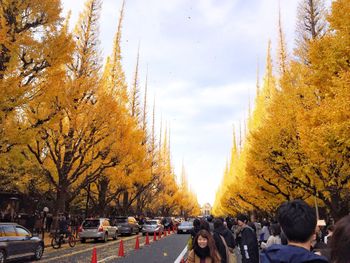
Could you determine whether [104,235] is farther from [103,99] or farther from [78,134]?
[103,99]

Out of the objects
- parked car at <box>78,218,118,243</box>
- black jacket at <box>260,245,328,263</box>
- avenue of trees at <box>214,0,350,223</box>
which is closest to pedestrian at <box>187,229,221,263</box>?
black jacket at <box>260,245,328,263</box>

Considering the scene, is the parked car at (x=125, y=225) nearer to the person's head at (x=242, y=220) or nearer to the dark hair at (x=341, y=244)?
the person's head at (x=242, y=220)

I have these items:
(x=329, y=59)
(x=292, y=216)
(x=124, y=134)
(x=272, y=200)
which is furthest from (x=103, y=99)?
(x=292, y=216)

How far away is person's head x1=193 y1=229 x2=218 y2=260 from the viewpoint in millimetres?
4707

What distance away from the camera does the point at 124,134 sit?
26109 millimetres

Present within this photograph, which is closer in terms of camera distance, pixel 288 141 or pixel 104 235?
pixel 288 141

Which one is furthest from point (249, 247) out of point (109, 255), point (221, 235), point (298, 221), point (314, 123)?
point (109, 255)

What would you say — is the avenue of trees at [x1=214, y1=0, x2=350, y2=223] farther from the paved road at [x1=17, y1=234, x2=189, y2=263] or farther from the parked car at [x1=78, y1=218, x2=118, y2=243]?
the parked car at [x1=78, y1=218, x2=118, y2=243]

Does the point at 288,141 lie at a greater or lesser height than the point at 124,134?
lesser

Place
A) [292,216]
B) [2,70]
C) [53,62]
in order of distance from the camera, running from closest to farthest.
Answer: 1. [292,216]
2. [2,70]
3. [53,62]

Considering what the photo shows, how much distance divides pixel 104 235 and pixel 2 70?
13.8 m

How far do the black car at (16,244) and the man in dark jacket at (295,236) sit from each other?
11813 millimetres

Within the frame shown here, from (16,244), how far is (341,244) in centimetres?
1314

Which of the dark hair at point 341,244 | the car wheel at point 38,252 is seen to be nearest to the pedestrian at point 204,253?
the dark hair at point 341,244
